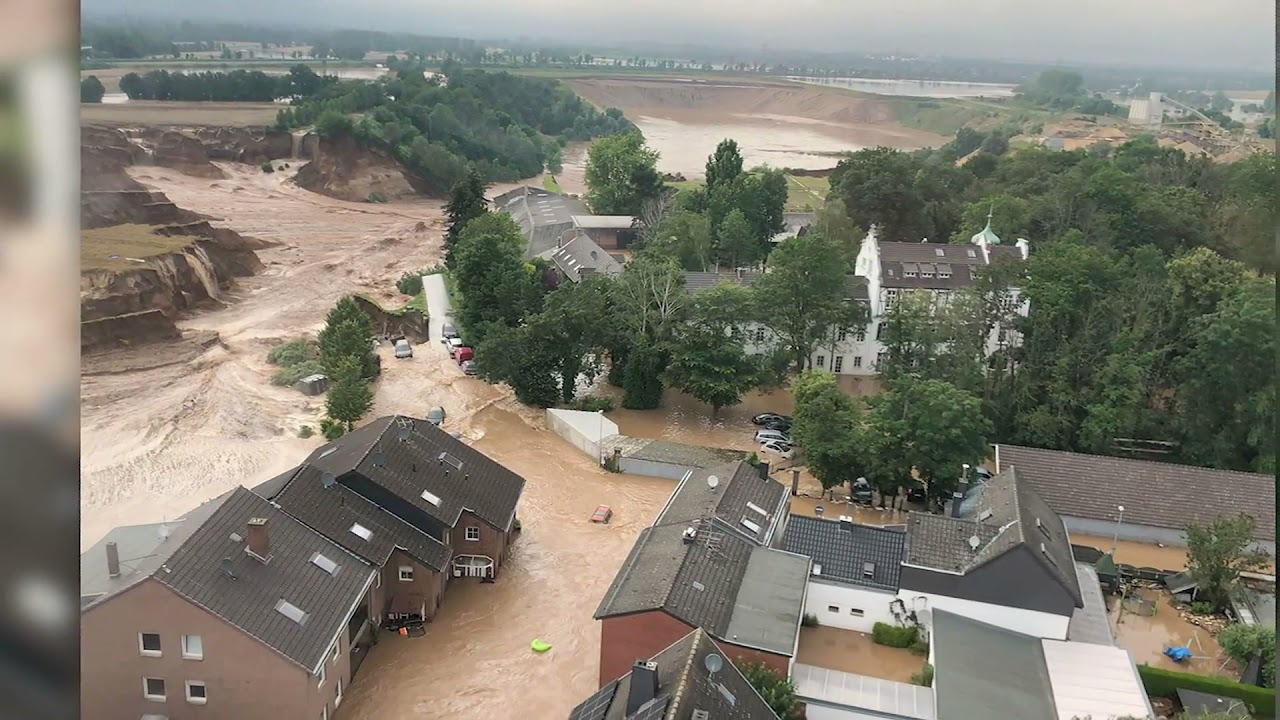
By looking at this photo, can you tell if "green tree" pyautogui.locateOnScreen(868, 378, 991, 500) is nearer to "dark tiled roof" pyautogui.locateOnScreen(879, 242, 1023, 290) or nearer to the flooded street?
the flooded street

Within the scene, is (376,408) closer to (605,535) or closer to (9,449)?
→ (605,535)

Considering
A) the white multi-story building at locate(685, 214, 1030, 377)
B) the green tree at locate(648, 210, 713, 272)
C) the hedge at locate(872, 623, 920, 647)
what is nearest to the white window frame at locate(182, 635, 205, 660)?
the hedge at locate(872, 623, 920, 647)

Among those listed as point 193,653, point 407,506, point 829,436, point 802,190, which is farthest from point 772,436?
point 802,190

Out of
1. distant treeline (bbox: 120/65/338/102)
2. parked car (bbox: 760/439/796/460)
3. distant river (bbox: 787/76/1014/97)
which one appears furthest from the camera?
distant river (bbox: 787/76/1014/97)

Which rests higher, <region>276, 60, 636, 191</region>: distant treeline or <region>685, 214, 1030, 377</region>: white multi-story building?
<region>276, 60, 636, 191</region>: distant treeline

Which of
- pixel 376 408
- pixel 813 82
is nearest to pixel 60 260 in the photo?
pixel 376 408

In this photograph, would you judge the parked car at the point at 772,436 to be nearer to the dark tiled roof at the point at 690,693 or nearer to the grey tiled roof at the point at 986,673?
the grey tiled roof at the point at 986,673
